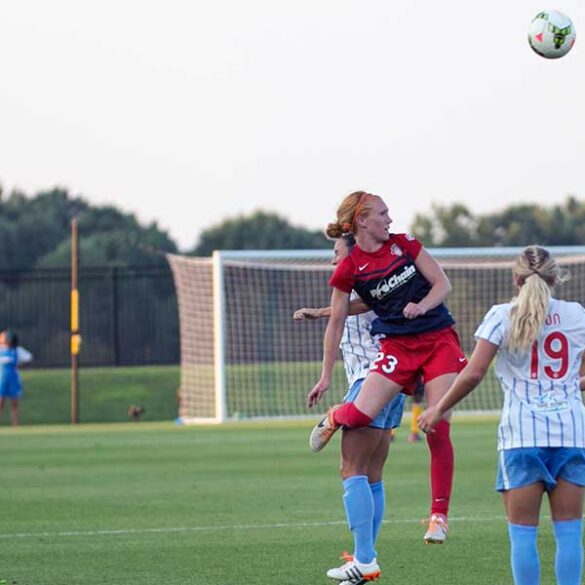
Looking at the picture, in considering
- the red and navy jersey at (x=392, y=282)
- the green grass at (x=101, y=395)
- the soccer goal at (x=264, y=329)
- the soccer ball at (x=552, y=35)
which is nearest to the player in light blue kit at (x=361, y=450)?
the red and navy jersey at (x=392, y=282)

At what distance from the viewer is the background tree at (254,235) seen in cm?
7450

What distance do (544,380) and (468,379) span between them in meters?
0.34

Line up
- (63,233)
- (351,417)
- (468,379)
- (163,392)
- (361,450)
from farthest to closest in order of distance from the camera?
(63,233) < (163,392) < (361,450) < (351,417) < (468,379)

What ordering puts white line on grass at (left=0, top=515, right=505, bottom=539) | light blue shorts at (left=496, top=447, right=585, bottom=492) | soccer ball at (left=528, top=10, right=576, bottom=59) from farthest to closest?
white line on grass at (left=0, top=515, right=505, bottom=539), soccer ball at (left=528, top=10, right=576, bottom=59), light blue shorts at (left=496, top=447, right=585, bottom=492)

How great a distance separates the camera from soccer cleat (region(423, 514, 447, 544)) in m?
9.15

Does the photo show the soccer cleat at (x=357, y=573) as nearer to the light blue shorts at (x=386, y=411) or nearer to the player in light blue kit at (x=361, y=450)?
the player in light blue kit at (x=361, y=450)

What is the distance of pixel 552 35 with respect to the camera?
1127 cm

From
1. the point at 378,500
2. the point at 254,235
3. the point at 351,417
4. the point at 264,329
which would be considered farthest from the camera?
the point at 254,235

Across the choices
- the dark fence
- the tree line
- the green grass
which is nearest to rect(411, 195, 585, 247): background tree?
the tree line

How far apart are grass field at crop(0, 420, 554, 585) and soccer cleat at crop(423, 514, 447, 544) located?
26cm

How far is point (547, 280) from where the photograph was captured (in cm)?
722

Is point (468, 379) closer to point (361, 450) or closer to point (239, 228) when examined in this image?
point (361, 450)

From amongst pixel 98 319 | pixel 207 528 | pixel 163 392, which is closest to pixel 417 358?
pixel 207 528

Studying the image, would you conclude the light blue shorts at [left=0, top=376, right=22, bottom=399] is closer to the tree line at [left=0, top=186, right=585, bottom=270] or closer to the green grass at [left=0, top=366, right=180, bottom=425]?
the green grass at [left=0, top=366, right=180, bottom=425]
